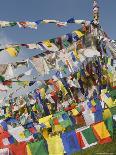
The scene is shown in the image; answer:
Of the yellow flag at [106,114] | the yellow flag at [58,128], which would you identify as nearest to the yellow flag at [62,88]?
the yellow flag at [58,128]

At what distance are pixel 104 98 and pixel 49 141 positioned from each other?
24.4 feet

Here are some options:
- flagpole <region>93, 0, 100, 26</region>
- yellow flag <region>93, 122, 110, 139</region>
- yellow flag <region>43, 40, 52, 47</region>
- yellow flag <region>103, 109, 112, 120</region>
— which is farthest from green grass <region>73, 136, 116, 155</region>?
flagpole <region>93, 0, 100, 26</region>

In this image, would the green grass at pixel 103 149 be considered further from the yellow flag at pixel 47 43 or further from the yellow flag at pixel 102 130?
the yellow flag at pixel 47 43

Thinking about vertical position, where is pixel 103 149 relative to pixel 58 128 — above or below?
below

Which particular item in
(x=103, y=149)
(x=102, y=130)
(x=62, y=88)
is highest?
(x=62, y=88)

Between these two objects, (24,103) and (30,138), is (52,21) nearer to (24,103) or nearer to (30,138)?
(30,138)

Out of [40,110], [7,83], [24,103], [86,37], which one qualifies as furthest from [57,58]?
[24,103]

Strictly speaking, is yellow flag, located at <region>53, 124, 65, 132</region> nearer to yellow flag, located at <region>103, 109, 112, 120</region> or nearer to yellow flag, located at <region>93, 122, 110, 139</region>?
yellow flag, located at <region>103, 109, 112, 120</region>

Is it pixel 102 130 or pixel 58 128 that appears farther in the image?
pixel 58 128

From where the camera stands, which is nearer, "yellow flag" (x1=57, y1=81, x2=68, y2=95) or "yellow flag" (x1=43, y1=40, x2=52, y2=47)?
"yellow flag" (x1=43, y1=40, x2=52, y2=47)

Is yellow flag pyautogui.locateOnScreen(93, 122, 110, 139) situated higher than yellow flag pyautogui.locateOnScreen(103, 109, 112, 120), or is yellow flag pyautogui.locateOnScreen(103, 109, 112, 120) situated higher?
yellow flag pyautogui.locateOnScreen(103, 109, 112, 120)

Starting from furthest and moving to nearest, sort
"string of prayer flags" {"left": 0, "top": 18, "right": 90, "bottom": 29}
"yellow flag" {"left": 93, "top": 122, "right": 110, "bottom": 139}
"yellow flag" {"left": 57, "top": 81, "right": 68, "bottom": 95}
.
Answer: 1. "yellow flag" {"left": 57, "top": 81, "right": 68, "bottom": 95}
2. "string of prayer flags" {"left": 0, "top": 18, "right": 90, "bottom": 29}
3. "yellow flag" {"left": 93, "top": 122, "right": 110, "bottom": 139}

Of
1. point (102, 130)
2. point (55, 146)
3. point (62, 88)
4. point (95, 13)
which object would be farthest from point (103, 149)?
point (62, 88)

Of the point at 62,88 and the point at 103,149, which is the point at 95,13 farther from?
the point at 103,149
